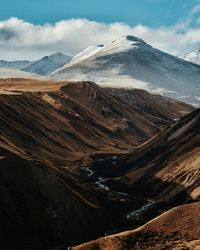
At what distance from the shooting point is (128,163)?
149750 mm

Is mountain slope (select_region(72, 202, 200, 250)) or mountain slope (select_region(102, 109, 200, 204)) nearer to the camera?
mountain slope (select_region(72, 202, 200, 250))

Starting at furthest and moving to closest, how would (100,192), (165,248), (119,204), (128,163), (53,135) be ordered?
(53,135) < (128,163) < (100,192) < (119,204) < (165,248)

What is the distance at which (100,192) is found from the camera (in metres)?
112

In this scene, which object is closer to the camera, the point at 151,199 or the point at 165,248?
the point at 165,248

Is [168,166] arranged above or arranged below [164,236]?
above

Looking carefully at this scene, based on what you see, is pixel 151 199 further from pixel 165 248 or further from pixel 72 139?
pixel 72 139

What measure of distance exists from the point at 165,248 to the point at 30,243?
21285mm

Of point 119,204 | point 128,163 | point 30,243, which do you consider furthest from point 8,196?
point 128,163

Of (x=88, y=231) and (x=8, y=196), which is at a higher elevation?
(x=8, y=196)

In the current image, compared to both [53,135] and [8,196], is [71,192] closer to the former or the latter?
[8,196]

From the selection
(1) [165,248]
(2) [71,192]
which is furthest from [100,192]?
(1) [165,248]

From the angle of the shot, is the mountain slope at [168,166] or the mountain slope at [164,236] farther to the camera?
the mountain slope at [168,166]

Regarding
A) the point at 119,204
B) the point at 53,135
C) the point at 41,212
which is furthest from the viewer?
the point at 53,135

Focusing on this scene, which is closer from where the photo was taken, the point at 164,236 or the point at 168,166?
the point at 164,236
